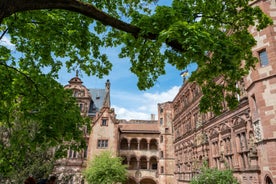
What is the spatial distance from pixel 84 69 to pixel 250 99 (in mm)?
10859

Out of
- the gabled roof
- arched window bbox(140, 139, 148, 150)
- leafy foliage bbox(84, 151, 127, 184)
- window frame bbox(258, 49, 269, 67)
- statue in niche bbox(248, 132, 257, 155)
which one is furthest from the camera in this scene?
arched window bbox(140, 139, 148, 150)

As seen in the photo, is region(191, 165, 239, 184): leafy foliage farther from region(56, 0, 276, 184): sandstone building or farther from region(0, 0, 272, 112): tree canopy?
region(0, 0, 272, 112): tree canopy

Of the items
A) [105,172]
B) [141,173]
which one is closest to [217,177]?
[105,172]

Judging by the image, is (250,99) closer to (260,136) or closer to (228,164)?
(260,136)

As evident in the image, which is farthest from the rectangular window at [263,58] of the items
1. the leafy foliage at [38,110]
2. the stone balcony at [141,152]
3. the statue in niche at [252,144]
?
the stone balcony at [141,152]

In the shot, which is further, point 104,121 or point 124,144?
point 124,144

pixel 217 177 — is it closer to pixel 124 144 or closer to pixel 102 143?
pixel 102 143

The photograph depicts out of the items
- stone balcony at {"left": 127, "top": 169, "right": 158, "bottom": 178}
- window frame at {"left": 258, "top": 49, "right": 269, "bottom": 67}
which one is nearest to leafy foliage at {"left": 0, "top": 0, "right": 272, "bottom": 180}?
window frame at {"left": 258, "top": 49, "right": 269, "bottom": 67}

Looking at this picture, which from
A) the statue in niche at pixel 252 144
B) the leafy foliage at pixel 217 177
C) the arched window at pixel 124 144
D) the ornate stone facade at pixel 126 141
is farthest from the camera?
the arched window at pixel 124 144

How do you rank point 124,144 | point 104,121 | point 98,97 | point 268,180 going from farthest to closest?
point 124,144 < point 98,97 < point 104,121 < point 268,180

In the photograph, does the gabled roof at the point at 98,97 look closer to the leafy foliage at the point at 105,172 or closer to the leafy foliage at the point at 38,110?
the leafy foliage at the point at 105,172

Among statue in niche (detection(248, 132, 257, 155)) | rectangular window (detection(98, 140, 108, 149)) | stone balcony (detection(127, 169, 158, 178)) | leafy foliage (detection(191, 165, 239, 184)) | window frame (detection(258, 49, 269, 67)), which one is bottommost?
stone balcony (detection(127, 169, 158, 178))

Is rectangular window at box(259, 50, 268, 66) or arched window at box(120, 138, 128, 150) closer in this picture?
rectangular window at box(259, 50, 268, 66)

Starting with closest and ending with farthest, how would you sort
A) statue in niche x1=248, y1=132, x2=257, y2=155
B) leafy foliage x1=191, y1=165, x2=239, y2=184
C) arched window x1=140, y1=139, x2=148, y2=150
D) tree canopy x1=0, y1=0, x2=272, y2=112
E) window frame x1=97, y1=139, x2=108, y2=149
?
tree canopy x1=0, y1=0, x2=272, y2=112, statue in niche x1=248, y1=132, x2=257, y2=155, leafy foliage x1=191, y1=165, x2=239, y2=184, window frame x1=97, y1=139, x2=108, y2=149, arched window x1=140, y1=139, x2=148, y2=150
